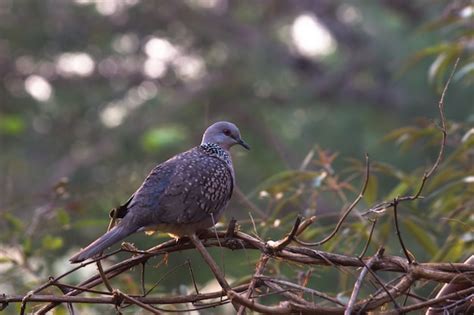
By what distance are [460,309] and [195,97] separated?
849 cm

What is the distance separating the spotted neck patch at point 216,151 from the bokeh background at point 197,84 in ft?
16.7

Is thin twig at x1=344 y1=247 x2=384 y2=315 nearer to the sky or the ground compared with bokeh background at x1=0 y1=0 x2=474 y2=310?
nearer to the ground

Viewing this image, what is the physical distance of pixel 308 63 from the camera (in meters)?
12.0

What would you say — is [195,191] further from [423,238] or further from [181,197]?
[423,238]

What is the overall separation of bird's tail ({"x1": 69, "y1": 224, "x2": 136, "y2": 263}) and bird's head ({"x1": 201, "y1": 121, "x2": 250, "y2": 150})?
37.5 inches

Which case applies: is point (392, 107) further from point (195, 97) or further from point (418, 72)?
point (195, 97)

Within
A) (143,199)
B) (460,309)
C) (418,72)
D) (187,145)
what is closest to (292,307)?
(460,309)

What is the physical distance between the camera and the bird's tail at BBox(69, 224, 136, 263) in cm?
211

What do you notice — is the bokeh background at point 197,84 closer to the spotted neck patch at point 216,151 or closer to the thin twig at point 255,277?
the spotted neck patch at point 216,151

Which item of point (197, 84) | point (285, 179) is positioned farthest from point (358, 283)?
point (197, 84)

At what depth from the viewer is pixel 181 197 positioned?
2.84 m

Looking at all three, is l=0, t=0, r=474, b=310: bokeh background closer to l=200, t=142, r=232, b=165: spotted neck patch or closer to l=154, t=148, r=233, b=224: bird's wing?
l=200, t=142, r=232, b=165: spotted neck patch

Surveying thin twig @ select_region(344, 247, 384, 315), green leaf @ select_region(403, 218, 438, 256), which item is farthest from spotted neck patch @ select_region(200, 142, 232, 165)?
thin twig @ select_region(344, 247, 384, 315)

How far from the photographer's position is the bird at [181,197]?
2.62 m
